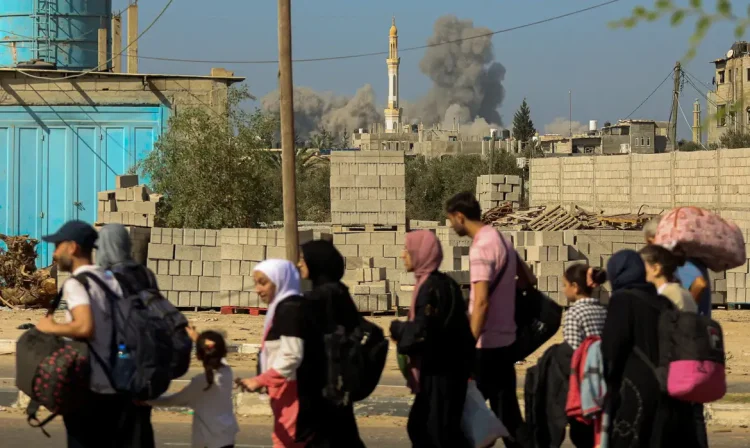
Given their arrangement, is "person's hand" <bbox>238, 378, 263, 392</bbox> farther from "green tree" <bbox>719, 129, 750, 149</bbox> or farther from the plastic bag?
"green tree" <bbox>719, 129, 750, 149</bbox>

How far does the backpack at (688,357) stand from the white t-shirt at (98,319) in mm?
2443

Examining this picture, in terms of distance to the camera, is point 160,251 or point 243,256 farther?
point 160,251

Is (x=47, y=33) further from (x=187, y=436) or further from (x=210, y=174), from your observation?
(x=187, y=436)

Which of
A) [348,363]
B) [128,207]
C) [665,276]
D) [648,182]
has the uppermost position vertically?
[648,182]

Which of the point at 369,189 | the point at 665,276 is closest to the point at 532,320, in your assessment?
the point at 665,276

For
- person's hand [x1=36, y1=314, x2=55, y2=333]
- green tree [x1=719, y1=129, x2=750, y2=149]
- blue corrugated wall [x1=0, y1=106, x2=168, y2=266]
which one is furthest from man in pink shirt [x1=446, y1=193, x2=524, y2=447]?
green tree [x1=719, y1=129, x2=750, y2=149]

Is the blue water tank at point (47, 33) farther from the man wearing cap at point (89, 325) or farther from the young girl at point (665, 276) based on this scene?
the young girl at point (665, 276)

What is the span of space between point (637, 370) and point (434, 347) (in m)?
1.14

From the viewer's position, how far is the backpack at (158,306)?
5258 millimetres

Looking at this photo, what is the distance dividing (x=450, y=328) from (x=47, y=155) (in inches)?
743

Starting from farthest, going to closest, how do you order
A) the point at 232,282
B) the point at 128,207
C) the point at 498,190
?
the point at 498,190
the point at 128,207
the point at 232,282

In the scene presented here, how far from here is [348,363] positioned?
5.59 meters

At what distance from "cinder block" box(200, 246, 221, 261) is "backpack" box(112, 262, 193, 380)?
1245cm

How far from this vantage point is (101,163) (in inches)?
923
